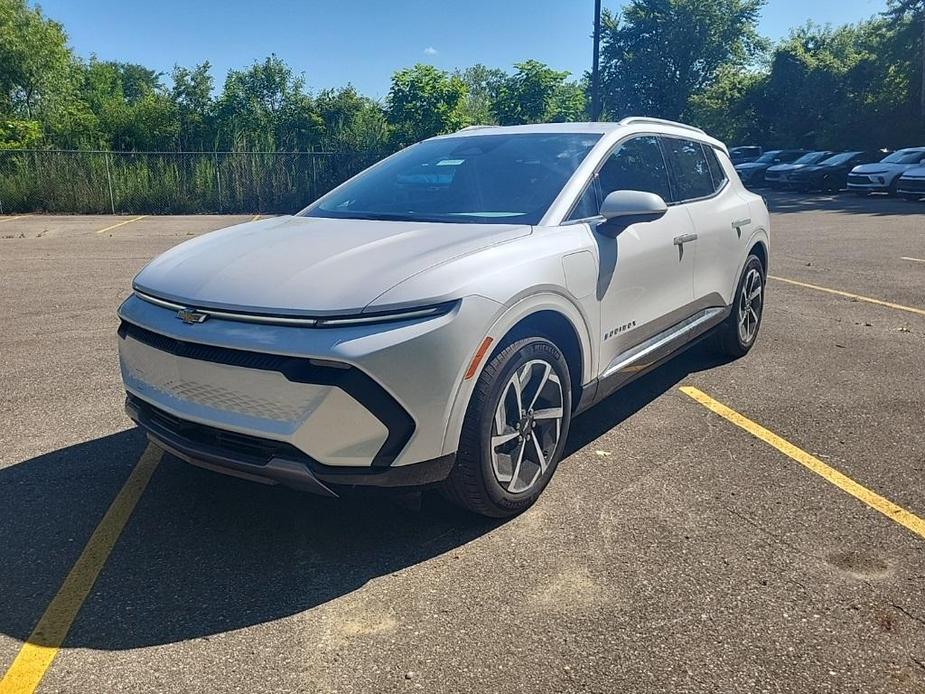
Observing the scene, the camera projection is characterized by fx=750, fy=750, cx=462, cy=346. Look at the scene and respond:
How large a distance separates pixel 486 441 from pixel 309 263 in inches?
39.8

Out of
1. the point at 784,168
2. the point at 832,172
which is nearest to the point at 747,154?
the point at 784,168

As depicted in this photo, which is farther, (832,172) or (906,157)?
(832,172)

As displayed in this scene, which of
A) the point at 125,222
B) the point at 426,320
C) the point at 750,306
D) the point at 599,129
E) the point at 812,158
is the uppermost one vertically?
the point at 812,158

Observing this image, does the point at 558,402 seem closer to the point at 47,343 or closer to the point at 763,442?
the point at 763,442

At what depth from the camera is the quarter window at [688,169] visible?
4.76 m

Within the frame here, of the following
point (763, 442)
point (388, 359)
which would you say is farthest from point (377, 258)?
point (763, 442)

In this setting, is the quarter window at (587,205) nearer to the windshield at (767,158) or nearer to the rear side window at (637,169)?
the rear side window at (637,169)

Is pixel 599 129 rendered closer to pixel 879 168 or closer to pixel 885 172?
pixel 885 172

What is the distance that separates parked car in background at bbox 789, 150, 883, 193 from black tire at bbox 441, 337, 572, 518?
93.1 ft

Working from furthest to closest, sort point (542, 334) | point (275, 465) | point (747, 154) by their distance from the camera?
1. point (747, 154)
2. point (542, 334)
3. point (275, 465)

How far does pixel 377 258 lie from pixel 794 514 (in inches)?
84.4

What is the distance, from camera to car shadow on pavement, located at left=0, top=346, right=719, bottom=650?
8.59ft

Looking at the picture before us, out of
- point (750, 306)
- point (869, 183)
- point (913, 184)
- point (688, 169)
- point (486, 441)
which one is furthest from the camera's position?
point (869, 183)

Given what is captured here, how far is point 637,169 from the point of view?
4.32 metres
